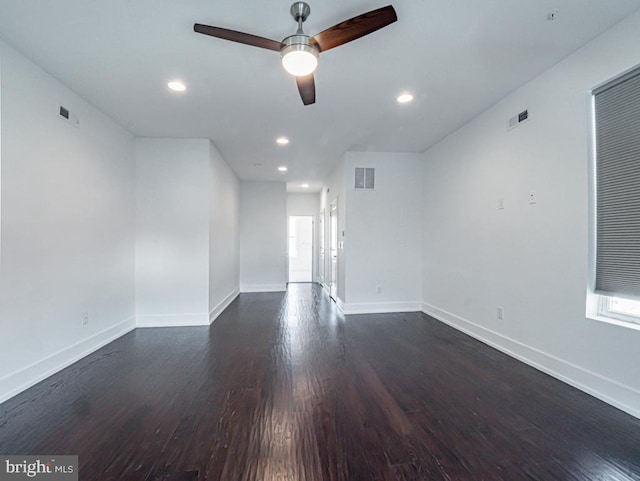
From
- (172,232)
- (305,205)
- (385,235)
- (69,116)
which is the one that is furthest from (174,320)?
(305,205)

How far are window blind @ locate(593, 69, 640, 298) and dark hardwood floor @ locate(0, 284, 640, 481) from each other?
0.97 metres

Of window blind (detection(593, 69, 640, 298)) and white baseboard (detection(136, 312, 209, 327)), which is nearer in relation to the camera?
window blind (detection(593, 69, 640, 298))

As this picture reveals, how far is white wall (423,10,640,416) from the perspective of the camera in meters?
2.16

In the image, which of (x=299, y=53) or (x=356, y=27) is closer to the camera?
(x=356, y=27)

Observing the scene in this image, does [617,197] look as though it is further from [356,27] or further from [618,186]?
[356,27]

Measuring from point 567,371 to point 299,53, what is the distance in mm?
3227

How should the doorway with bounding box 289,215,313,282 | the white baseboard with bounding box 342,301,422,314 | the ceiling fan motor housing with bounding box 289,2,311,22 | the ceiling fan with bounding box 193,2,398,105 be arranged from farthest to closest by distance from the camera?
the doorway with bounding box 289,215,313,282, the white baseboard with bounding box 342,301,422,314, the ceiling fan motor housing with bounding box 289,2,311,22, the ceiling fan with bounding box 193,2,398,105

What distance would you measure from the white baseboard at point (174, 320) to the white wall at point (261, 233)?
2888 mm

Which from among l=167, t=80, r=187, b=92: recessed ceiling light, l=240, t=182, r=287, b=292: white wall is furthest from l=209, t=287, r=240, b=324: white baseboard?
l=167, t=80, r=187, b=92: recessed ceiling light

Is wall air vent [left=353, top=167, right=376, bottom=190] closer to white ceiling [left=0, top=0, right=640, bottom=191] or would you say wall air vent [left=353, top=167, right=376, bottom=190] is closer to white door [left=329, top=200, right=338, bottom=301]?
white door [left=329, top=200, right=338, bottom=301]

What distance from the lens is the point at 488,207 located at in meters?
3.40

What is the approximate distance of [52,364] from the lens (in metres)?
2.62

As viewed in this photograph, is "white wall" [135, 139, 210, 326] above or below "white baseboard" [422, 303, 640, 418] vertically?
above

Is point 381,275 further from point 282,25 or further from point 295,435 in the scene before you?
point 282,25
